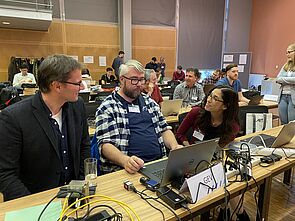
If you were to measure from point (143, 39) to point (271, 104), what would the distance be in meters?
6.01

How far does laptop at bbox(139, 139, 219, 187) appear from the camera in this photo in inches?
46.2

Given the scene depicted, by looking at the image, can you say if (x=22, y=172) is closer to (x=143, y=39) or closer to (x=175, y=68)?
(x=143, y=39)

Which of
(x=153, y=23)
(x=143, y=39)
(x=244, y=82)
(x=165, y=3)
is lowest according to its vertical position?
(x=244, y=82)

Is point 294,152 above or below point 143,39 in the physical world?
below

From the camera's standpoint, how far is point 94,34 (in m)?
8.40

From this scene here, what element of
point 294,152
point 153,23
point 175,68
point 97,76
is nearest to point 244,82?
point 175,68

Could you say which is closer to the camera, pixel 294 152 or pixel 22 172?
pixel 22 172

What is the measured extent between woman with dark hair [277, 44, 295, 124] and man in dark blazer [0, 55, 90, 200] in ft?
9.32

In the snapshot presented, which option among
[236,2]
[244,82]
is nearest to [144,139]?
[244,82]

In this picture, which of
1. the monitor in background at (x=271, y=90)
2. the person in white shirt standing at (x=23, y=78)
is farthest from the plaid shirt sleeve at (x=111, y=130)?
the person in white shirt standing at (x=23, y=78)

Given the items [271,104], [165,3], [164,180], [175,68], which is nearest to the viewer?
[164,180]

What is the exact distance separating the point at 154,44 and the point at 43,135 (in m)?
8.49

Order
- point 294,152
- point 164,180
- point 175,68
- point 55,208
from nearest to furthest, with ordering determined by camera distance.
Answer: point 55,208 < point 164,180 < point 294,152 < point 175,68

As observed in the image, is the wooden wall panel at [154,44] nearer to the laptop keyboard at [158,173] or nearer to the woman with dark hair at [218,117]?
the woman with dark hair at [218,117]
